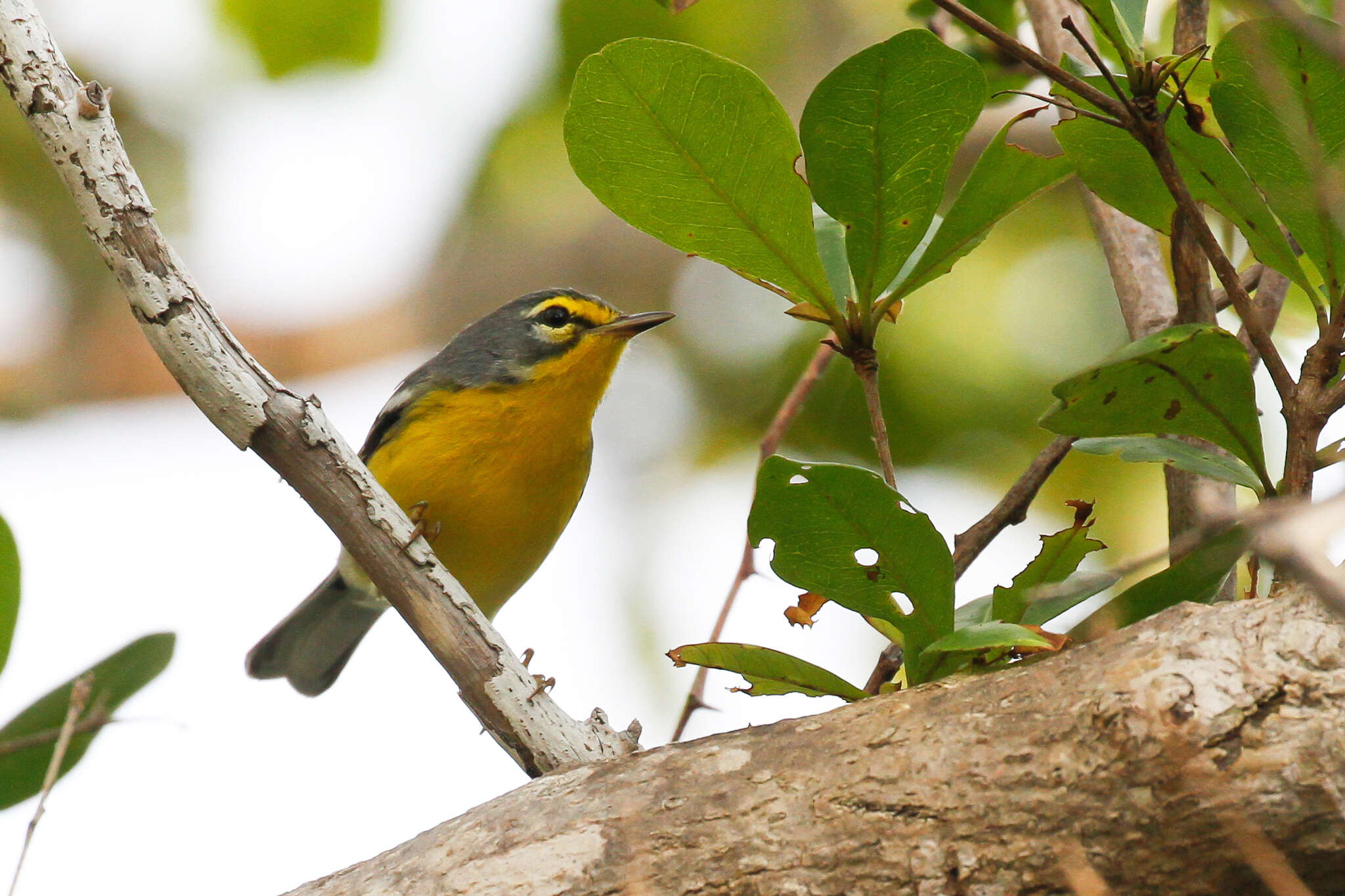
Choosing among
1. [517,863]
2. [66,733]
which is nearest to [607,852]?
[517,863]

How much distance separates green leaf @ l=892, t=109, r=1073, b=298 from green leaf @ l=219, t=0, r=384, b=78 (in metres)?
4.50

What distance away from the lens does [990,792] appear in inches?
66.5

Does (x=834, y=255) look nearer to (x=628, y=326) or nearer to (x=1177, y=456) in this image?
(x=1177, y=456)

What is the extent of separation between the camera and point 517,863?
6.20 ft

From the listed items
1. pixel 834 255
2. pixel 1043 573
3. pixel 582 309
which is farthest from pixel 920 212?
pixel 582 309

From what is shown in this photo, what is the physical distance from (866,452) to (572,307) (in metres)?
1.35

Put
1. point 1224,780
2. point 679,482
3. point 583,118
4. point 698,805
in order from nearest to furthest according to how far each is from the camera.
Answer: point 1224,780
point 698,805
point 583,118
point 679,482

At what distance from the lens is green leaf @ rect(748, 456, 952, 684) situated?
1.87 meters

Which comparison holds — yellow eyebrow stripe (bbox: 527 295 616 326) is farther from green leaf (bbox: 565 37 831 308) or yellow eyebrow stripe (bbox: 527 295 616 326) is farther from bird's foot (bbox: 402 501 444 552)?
green leaf (bbox: 565 37 831 308)

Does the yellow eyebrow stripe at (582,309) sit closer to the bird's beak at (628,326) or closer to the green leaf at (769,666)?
the bird's beak at (628,326)

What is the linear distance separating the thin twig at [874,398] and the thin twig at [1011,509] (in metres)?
0.36

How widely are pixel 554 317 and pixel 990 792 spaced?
3.48m

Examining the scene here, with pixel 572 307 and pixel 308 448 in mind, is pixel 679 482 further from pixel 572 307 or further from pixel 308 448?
pixel 308 448

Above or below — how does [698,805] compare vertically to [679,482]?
below
